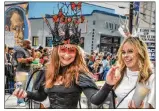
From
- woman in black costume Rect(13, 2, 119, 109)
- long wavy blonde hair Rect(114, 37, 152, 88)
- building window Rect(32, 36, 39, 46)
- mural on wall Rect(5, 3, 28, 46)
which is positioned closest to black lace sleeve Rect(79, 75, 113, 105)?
woman in black costume Rect(13, 2, 119, 109)

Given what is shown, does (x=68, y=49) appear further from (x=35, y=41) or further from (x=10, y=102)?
(x=10, y=102)

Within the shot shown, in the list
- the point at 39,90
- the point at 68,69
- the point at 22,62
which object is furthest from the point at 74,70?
the point at 22,62

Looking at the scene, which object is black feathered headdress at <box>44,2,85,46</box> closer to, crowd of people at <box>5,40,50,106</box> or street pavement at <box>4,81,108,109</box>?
crowd of people at <box>5,40,50,106</box>

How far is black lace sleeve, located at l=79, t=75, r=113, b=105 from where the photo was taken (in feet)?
16.7

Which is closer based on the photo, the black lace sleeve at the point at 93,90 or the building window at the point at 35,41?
the black lace sleeve at the point at 93,90

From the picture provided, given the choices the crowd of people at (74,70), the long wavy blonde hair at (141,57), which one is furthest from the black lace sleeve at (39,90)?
the long wavy blonde hair at (141,57)

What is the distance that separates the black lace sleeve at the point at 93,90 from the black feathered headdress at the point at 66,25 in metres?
0.44

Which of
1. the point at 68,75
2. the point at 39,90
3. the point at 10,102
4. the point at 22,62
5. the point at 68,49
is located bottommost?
the point at 10,102

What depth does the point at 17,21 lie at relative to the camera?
5.22m

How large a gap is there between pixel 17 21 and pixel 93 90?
1.19 meters

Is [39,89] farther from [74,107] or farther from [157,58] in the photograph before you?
[157,58]

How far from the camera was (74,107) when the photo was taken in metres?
5.18

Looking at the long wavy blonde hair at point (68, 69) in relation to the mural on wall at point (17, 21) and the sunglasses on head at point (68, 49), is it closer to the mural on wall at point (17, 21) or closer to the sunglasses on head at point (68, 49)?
the sunglasses on head at point (68, 49)

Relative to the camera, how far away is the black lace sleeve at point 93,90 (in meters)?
5.09
